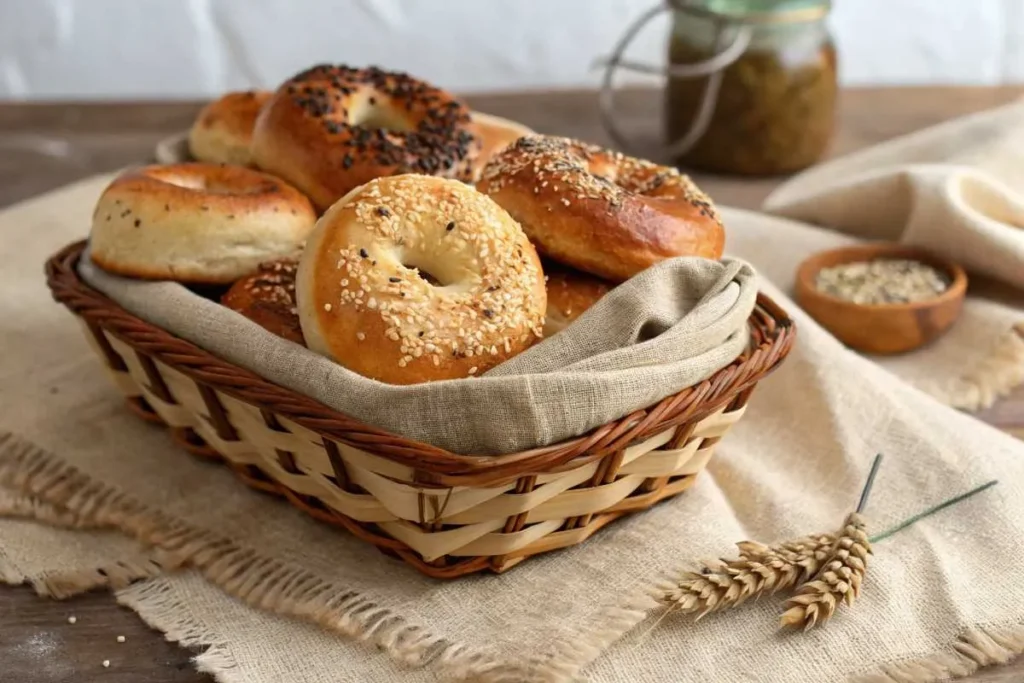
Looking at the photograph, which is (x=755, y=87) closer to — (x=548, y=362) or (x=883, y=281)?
(x=883, y=281)

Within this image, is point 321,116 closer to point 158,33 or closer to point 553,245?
point 553,245

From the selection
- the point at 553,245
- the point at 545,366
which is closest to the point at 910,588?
the point at 545,366

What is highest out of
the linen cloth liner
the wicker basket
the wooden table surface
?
the linen cloth liner

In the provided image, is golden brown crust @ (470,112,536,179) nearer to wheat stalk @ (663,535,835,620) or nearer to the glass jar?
the glass jar

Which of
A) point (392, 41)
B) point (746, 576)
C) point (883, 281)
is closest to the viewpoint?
point (746, 576)

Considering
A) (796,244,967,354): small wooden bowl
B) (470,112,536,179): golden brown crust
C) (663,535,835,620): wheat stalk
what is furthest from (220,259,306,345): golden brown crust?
(796,244,967,354): small wooden bowl

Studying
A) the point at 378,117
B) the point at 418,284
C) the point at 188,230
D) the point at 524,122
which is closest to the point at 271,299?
the point at 188,230

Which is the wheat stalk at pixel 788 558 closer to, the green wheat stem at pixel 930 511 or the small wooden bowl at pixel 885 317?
the green wheat stem at pixel 930 511

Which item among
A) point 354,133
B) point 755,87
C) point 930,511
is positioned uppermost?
point 354,133

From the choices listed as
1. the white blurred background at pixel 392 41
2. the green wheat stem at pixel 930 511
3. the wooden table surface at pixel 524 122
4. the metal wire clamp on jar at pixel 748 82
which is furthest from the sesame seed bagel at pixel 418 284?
the white blurred background at pixel 392 41
